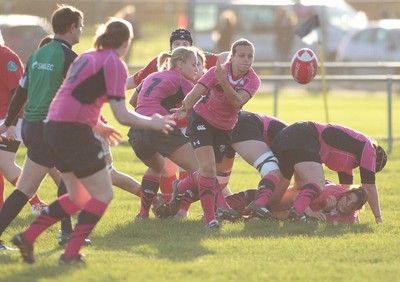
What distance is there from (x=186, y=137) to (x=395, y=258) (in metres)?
2.77

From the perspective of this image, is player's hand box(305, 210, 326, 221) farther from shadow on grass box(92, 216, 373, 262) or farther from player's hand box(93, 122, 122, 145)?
player's hand box(93, 122, 122, 145)

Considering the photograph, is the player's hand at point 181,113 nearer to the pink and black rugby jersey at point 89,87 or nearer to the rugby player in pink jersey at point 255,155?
the rugby player in pink jersey at point 255,155

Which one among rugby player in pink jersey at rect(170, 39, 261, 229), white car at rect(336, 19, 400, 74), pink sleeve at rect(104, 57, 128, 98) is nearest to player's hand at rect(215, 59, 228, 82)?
rugby player in pink jersey at rect(170, 39, 261, 229)

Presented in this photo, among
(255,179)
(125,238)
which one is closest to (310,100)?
(255,179)

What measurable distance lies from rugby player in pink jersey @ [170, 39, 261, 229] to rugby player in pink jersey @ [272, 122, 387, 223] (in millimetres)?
630

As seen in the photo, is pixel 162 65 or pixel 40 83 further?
pixel 162 65

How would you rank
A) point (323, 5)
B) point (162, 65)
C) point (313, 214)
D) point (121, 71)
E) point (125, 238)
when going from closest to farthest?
point (121, 71) → point (125, 238) → point (313, 214) → point (162, 65) → point (323, 5)

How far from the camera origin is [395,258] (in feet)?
27.3

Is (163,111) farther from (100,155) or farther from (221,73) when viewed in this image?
(100,155)

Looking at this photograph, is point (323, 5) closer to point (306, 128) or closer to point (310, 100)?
point (310, 100)

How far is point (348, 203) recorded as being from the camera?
10109 millimetres


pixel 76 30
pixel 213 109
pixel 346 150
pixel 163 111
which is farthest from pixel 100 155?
pixel 346 150

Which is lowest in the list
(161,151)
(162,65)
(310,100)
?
(310,100)

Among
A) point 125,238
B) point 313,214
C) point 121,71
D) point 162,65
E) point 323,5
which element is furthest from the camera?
point 323,5
